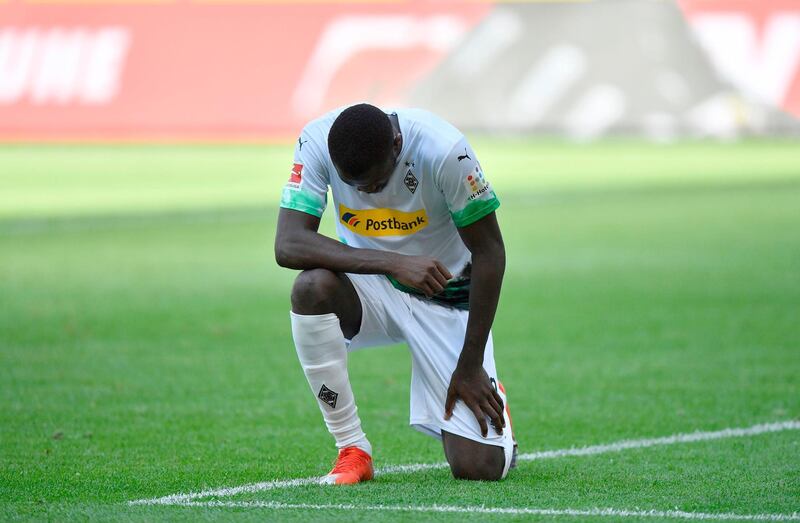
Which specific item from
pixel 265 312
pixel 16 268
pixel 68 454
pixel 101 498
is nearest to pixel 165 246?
pixel 16 268

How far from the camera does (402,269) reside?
5871 millimetres

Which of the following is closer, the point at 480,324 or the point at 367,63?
the point at 480,324

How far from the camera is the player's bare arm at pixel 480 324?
5926 millimetres

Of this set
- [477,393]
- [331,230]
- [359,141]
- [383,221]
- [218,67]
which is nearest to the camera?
[359,141]

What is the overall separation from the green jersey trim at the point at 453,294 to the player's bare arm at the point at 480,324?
1.34 ft

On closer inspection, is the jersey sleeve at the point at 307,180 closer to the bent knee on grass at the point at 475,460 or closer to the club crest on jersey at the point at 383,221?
the club crest on jersey at the point at 383,221

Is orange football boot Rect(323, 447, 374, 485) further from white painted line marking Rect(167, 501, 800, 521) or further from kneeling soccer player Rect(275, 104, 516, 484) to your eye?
white painted line marking Rect(167, 501, 800, 521)

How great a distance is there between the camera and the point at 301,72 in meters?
37.3

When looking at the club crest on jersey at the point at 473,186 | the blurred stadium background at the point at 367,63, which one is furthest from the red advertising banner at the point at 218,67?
the club crest on jersey at the point at 473,186

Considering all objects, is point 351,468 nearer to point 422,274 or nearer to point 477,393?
point 477,393

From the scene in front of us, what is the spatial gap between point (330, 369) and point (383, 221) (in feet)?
2.39

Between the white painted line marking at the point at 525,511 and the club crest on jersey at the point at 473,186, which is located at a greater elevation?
the club crest on jersey at the point at 473,186

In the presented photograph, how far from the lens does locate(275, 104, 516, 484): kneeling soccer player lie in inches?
230

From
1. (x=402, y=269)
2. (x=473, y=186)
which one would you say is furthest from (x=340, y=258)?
(x=473, y=186)
